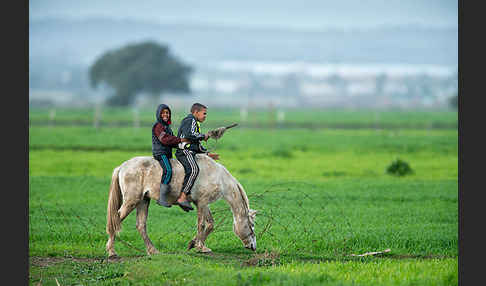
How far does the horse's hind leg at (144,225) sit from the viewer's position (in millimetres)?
12453

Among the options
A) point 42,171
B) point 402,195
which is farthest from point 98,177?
point 402,195

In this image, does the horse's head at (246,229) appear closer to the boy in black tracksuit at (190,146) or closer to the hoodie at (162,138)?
the boy in black tracksuit at (190,146)

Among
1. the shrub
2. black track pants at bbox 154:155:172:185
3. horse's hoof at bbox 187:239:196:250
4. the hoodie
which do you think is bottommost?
horse's hoof at bbox 187:239:196:250

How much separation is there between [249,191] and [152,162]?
26.2ft

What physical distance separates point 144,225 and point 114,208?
2.17 ft

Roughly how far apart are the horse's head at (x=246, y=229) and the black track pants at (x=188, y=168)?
3.81 ft

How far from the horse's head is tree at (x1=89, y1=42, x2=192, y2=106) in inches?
3641

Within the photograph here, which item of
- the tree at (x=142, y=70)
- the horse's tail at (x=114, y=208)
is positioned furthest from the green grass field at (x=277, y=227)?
the tree at (x=142, y=70)

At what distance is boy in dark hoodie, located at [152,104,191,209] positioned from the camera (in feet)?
39.9

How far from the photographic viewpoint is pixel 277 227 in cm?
1544

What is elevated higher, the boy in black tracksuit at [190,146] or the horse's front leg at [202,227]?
the boy in black tracksuit at [190,146]

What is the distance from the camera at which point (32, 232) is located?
14.5 m

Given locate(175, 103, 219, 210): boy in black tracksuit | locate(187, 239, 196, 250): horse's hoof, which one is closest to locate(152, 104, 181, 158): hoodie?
locate(175, 103, 219, 210): boy in black tracksuit

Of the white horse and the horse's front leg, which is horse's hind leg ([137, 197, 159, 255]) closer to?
the white horse
